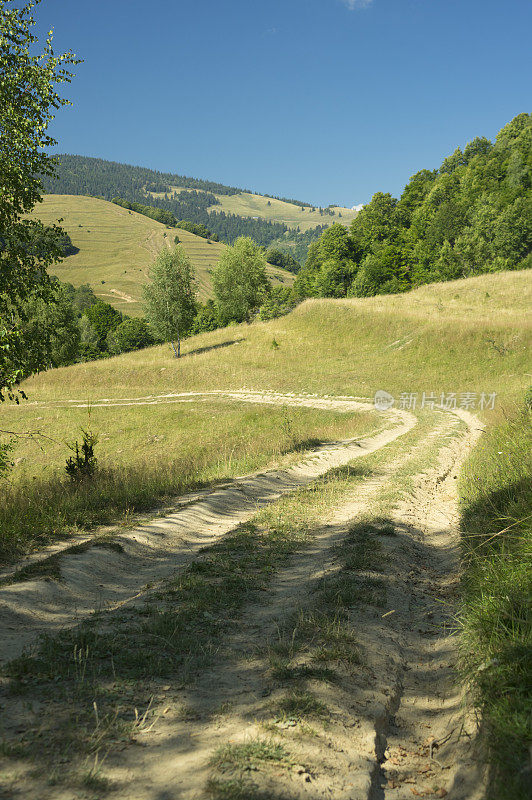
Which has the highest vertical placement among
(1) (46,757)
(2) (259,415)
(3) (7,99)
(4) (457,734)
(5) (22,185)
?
(3) (7,99)

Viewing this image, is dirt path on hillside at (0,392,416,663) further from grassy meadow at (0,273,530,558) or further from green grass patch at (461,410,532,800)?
green grass patch at (461,410,532,800)

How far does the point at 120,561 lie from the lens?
22.6 ft

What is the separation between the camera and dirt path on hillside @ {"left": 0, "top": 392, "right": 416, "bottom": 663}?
490 cm

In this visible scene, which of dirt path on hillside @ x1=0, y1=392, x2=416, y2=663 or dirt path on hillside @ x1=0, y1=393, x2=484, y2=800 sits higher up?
dirt path on hillside @ x1=0, y1=393, x2=484, y2=800

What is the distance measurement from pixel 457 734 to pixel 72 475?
10361mm

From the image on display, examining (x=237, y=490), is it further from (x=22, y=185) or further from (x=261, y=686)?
(x=22, y=185)

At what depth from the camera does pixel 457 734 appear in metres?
3.36

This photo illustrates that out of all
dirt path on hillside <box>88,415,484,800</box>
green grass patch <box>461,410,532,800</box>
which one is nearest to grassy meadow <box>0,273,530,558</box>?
dirt path on hillside <box>88,415,484,800</box>

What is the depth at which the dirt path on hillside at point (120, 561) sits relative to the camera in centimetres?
Result: 490

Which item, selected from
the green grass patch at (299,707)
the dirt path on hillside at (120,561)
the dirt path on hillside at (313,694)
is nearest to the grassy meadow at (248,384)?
the dirt path on hillside at (120,561)

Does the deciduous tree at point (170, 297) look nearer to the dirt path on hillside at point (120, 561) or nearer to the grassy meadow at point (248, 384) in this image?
the grassy meadow at point (248, 384)

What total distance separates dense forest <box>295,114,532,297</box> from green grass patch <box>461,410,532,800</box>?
233ft

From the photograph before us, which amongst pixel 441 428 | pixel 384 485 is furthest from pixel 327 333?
pixel 384 485

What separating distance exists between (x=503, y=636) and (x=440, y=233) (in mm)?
82874
